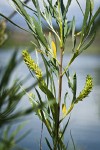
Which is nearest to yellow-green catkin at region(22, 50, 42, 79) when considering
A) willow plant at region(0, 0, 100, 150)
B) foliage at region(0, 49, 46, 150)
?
willow plant at region(0, 0, 100, 150)

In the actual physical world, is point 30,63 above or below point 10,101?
below

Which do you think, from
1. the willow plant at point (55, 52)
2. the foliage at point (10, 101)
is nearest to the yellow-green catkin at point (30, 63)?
the willow plant at point (55, 52)

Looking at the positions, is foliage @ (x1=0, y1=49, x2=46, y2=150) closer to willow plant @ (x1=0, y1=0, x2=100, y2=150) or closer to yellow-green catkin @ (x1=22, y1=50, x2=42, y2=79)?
yellow-green catkin @ (x1=22, y1=50, x2=42, y2=79)

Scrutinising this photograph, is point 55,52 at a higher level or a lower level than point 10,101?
lower

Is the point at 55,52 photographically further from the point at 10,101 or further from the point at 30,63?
the point at 10,101

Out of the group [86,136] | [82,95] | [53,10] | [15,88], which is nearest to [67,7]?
[53,10]

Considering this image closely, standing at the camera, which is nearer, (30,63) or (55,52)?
(30,63)

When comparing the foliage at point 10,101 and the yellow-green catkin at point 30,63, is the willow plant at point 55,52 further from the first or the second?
the foliage at point 10,101

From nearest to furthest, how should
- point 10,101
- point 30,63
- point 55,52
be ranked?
point 10,101 < point 30,63 < point 55,52

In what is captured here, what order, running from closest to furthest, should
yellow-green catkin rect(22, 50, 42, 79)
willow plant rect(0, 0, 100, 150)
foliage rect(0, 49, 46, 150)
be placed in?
foliage rect(0, 49, 46, 150)
yellow-green catkin rect(22, 50, 42, 79)
willow plant rect(0, 0, 100, 150)

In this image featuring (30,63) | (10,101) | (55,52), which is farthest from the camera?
(55,52)

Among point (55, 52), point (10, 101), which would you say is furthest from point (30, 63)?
point (10, 101)
